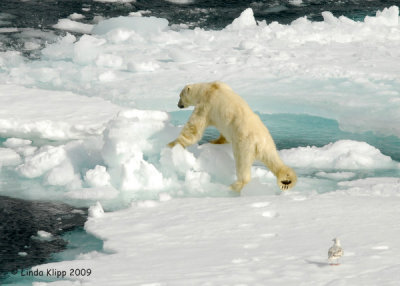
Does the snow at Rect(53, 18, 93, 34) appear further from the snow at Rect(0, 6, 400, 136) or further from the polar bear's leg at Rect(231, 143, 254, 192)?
the polar bear's leg at Rect(231, 143, 254, 192)

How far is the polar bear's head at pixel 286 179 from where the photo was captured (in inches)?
220

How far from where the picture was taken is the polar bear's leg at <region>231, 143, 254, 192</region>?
224 inches

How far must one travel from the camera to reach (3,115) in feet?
25.1

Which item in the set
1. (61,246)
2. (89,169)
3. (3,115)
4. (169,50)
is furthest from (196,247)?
(169,50)

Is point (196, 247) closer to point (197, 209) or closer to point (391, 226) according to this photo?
point (197, 209)

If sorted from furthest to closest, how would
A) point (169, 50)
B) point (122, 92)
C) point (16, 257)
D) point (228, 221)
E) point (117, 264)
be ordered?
point (169, 50)
point (122, 92)
point (228, 221)
point (16, 257)
point (117, 264)

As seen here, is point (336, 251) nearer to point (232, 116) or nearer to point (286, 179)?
point (286, 179)

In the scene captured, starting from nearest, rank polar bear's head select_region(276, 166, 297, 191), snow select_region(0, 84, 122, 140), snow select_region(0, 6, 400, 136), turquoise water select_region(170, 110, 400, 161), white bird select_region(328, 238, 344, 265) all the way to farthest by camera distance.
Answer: white bird select_region(328, 238, 344, 265) < polar bear's head select_region(276, 166, 297, 191) < turquoise water select_region(170, 110, 400, 161) < snow select_region(0, 84, 122, 140) < snow select_region(0, 6, 400, 136)

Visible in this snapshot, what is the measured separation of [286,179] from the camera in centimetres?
559

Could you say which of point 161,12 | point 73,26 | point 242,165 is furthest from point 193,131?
point 161,12

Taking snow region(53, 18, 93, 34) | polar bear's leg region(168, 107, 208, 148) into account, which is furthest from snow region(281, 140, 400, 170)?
snow region(53, 18, 93, 34)

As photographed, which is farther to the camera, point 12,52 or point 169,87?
point 12,52

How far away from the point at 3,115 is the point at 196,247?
3765mm

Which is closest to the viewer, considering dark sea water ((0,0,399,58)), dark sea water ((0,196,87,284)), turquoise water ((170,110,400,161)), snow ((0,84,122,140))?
dark sea water ((0,196,87,284))
